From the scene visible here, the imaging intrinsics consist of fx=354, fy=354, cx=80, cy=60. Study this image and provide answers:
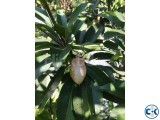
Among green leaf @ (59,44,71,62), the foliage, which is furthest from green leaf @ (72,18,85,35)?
green leaf @ (59,44,71,62)

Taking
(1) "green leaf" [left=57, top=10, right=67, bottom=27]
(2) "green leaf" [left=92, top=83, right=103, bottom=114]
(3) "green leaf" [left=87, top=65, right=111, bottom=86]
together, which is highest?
(1) "green leaf" [left=57, top=10, right=67, bottom=27]

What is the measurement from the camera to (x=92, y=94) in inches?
41.6

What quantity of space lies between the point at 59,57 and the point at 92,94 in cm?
16

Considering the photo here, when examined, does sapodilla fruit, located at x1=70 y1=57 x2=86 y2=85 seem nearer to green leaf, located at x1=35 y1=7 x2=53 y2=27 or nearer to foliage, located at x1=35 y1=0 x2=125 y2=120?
foliage, located at x1=35 y1=0 x2=125 y2=120

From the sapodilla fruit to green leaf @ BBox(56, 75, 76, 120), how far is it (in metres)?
0.06

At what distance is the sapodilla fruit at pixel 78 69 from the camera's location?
3.37ft

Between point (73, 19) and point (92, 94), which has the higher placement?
point (73, 19)

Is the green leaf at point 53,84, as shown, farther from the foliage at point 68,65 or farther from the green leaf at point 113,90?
the green leaf at point 113,90

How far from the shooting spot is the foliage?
3.34 ft

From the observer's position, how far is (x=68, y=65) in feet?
3.62

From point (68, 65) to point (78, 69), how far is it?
0.08m

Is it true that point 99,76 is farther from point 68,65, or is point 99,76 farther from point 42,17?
point 42,17
